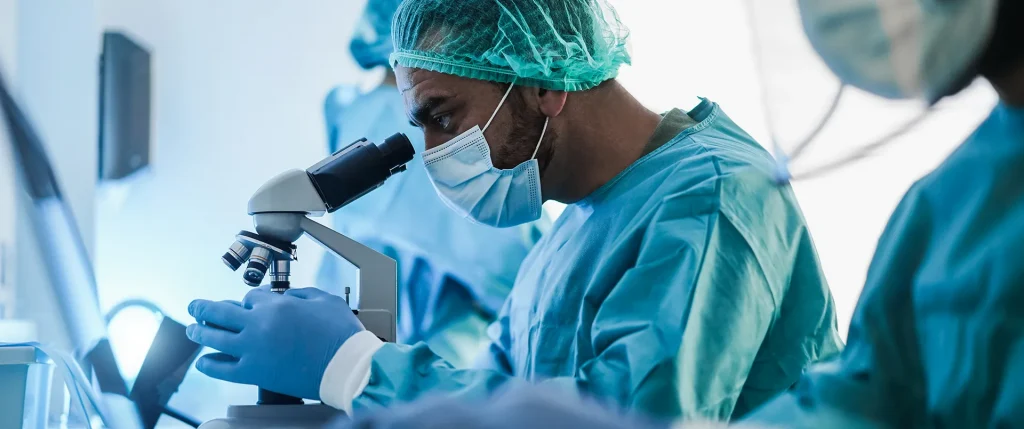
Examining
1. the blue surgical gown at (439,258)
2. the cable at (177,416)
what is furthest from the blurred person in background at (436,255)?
the cable at (177,416)

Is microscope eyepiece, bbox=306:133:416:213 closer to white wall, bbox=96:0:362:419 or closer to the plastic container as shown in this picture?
the plastic container

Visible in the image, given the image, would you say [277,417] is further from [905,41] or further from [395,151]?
[905,41]

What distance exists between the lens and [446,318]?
6.46 ft

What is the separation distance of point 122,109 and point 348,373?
142cm

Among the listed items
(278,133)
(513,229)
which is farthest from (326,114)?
(513,229)

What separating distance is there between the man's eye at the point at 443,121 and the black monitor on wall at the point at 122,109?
1225 millimetres

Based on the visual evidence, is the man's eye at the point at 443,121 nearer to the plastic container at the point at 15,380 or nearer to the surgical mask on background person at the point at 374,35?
the plastic container at the point at 15,380

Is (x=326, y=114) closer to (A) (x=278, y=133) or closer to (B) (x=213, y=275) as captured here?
(A) (x=278, y=133)

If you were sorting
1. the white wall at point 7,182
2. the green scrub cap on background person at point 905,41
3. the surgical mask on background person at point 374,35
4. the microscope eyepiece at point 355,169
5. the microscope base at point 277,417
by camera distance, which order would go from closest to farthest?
the green scrub cap on background person at point 905,41 < the microscope base at point 277,417 < the microscope eyepiece at point 355,169 < the white wall at point 7,182 < the surgical mask on background person at point 374,35

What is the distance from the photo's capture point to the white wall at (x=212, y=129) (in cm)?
224

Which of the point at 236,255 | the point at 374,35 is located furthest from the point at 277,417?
the point at 374,35

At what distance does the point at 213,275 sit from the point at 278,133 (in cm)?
41

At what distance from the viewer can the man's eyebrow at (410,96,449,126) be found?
128 cm

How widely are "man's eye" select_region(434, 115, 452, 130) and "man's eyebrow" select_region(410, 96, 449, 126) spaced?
0.04 ft
